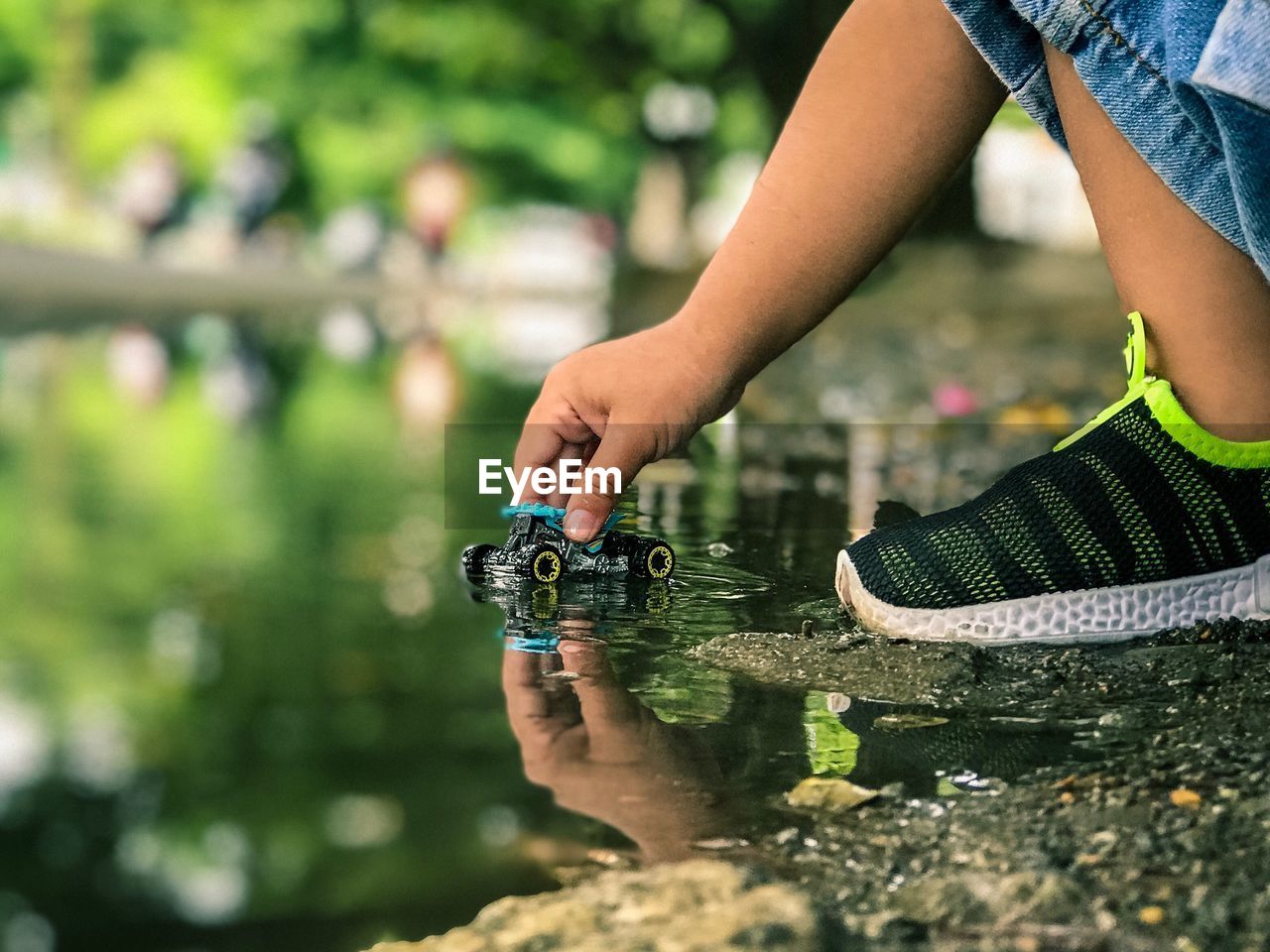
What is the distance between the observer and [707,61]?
838 inches

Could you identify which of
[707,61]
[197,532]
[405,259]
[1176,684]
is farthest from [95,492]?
[405,259]

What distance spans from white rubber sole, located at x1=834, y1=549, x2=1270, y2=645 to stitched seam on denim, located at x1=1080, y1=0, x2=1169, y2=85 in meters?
0.71

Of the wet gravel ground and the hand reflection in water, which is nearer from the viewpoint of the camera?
the wet gravel ground

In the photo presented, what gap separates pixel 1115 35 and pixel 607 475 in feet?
3.21

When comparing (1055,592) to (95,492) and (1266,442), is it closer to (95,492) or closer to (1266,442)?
(1266,442)

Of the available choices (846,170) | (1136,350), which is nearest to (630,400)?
(846,170)

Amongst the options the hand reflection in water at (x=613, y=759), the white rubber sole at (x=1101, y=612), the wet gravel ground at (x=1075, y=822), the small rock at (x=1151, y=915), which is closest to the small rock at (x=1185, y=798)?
the wet gravel ground at (x=1075, y=822)

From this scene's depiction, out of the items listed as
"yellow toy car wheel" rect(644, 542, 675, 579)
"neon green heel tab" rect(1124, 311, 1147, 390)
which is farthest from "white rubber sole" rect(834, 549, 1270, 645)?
"yellow toy car wheel" rect(644, 542, 675, 579)

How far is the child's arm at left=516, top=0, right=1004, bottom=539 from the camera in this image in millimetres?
2521

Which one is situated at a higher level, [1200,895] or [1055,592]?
[1055,592]

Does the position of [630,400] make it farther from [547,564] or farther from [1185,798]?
[1185,798]

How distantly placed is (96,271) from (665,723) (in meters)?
14.6

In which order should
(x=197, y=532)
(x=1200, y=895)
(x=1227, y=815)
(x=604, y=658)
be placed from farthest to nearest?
(x=197, y=532)
(x=604, y=658)
(x=1227, y=815)
(x=1200, y=895)

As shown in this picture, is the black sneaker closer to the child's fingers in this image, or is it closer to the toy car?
the child's fingers
